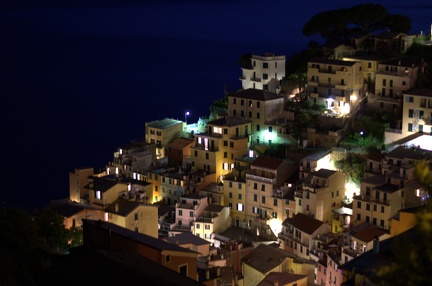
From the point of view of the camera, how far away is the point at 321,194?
22828mm

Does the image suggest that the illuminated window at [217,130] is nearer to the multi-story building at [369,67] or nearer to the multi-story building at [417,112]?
the multi-story building at [369,67]

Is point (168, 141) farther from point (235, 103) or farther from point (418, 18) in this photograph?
point (418, 18)

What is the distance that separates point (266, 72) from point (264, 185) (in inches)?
300

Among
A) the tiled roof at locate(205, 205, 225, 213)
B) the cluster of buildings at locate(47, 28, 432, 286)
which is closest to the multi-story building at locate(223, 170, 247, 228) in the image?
the cluster of buildings at locate(47, 28, 432, 286)

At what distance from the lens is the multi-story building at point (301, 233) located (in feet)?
71.7

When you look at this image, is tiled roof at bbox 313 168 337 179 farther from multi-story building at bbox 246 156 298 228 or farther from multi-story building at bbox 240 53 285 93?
multi-story building at bbox 240 53 285 93

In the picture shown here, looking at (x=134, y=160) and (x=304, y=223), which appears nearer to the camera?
(x=304, y=223)

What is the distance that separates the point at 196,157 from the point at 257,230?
390 cm

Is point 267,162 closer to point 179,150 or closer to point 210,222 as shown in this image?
point 210,222

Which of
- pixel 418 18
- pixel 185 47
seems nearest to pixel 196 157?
pixel 418 18

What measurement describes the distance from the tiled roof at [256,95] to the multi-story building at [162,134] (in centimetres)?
261

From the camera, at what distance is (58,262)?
12.9m

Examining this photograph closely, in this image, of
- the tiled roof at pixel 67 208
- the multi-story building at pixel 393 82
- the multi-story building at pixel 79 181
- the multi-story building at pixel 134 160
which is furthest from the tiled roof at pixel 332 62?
the tiled roof at pixel 67 208

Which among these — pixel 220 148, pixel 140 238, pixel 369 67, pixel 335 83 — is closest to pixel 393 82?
pixel 369 67
